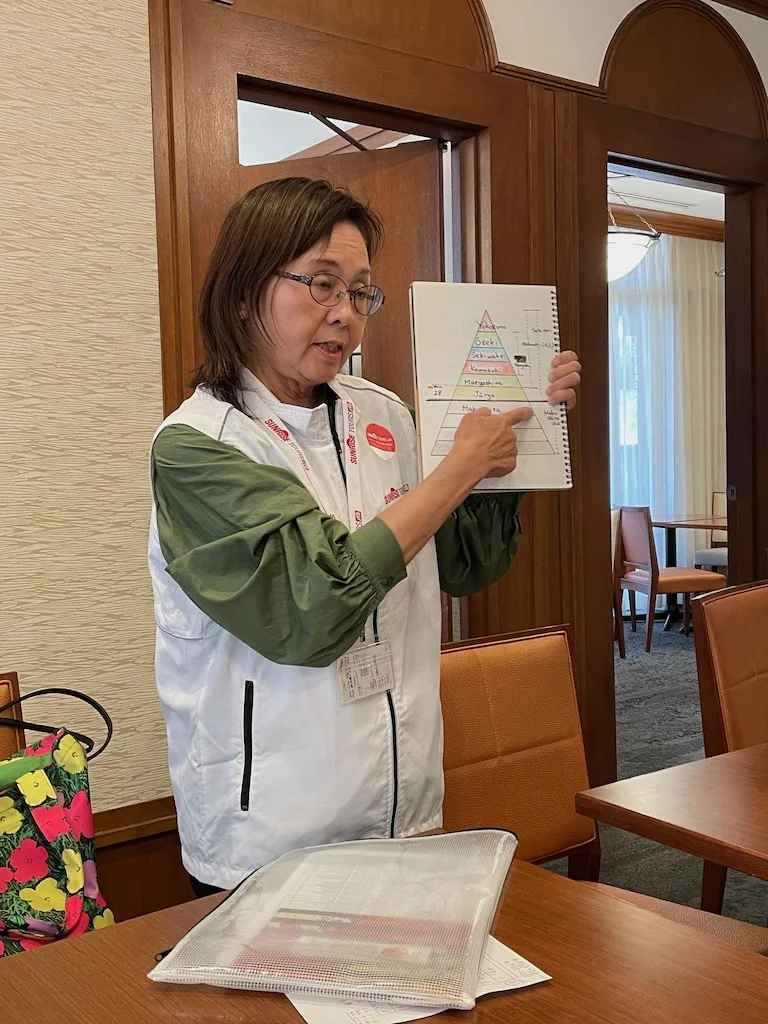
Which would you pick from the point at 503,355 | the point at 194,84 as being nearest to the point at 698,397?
the point at 194,84

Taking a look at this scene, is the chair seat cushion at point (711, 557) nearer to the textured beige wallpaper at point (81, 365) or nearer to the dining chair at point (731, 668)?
the dining chair at point (731, 668)

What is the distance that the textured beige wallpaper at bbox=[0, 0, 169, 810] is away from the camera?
225cm

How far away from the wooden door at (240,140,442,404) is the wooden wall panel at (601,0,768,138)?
758 millimetres

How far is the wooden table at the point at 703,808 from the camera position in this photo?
1.23m

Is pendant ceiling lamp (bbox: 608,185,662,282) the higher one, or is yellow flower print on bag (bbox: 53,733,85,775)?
pendant ceiling lamp (bbox: 608,185,662,282)

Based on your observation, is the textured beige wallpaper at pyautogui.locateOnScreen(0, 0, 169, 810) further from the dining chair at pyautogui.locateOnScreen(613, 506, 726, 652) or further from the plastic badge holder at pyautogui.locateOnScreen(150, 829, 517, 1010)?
the dining chair at pyautogui.locateOnScreen(613, 506, 726, 652)

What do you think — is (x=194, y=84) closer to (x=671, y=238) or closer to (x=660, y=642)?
(x=660, y=642)

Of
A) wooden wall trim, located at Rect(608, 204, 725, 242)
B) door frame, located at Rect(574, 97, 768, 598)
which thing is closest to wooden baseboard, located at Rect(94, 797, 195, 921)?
door frame, located at Rect(574, 97, 768, 598)

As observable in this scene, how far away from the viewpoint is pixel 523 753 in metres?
1.76

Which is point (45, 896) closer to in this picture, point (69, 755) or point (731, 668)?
point (69, 755)

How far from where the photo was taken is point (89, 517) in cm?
236

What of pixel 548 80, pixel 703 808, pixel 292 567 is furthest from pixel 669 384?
pixel 292 567

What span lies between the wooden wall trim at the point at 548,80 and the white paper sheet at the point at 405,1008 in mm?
2816

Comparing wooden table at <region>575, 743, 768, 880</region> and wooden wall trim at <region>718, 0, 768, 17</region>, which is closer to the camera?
wooden table at <region>575, 743, 768, 880</region>
